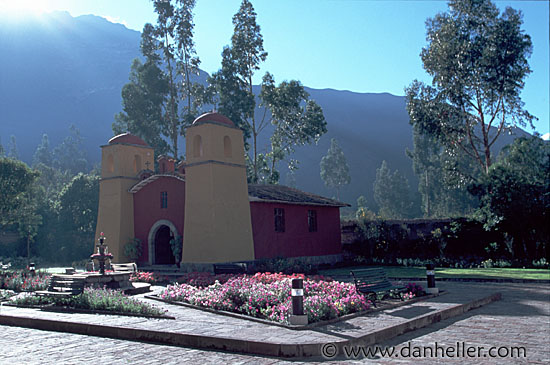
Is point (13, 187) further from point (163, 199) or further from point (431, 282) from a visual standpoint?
point (431, 282)

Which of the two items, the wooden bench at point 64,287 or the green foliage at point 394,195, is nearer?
the wooden bench at point 64,287

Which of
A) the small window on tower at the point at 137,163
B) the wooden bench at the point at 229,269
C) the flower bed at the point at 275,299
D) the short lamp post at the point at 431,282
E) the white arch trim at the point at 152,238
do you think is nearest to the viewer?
the flower bed at the point at 275,299

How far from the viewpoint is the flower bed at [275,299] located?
884cm

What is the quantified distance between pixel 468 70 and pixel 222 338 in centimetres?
2798

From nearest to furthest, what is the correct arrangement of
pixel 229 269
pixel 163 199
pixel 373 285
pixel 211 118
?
pixel 373 285 → pixel 229 269 → pixel 211 118 → pixel 163 199

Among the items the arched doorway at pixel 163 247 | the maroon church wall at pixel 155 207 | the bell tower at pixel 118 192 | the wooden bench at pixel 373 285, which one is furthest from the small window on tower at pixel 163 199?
the wooden bench at pixel 373 285

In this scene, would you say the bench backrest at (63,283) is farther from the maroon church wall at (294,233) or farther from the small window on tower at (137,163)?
the small window on tower at (137,163)

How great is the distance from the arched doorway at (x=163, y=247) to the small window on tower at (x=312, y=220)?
24.5 feet

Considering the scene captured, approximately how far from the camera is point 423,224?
2695cm

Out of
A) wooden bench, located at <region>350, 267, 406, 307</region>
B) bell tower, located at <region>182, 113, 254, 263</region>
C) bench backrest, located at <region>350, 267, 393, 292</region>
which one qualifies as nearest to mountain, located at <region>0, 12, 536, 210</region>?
bell tower, located at <region>182, 113, 254, 263</region>

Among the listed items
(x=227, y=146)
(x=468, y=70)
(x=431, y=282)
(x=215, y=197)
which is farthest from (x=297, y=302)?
(x=468, y=70)

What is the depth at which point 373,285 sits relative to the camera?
10.9m

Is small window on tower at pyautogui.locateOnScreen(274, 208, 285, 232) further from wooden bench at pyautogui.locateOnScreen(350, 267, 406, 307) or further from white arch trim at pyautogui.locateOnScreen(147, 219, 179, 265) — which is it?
wooden bench at pyautogui.locateOnScreen(350, 267, 406, 307)

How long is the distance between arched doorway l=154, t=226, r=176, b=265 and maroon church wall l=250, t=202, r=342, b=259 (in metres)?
4.96
